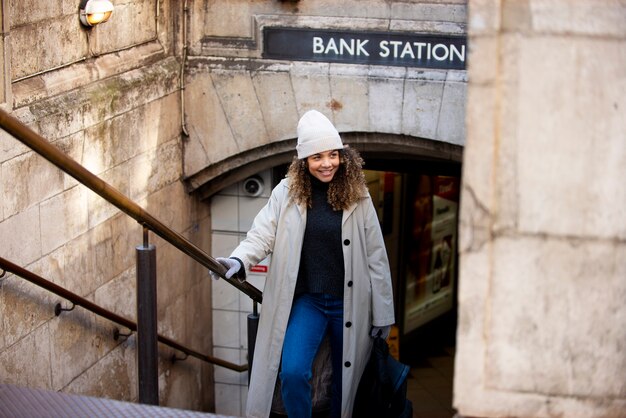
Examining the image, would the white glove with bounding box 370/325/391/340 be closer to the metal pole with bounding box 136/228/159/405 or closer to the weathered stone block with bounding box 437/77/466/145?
the metal pole with bounding box 136/228/159/405

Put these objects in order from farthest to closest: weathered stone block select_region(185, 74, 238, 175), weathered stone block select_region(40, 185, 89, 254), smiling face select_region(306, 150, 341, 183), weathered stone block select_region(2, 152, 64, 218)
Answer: weathered stone block select_region(185, 74, 238, 175) < weathered stone block select_region(40, 185, 89, 254) < weathered stone block select_region(2, 152, 64, 218) < smiling face select_region(306, 150, 341, 183)

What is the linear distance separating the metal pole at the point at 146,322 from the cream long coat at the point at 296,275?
1.92 ft

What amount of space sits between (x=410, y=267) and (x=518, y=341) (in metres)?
7.63

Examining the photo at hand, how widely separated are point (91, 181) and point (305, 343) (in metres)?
1.45

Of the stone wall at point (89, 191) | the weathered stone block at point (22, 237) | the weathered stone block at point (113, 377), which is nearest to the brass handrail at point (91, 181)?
the weathered stone block at point (22, 237)

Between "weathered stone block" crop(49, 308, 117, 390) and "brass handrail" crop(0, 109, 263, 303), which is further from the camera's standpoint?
Result: "weathered stone block" crop(49, 308, 117, 390)

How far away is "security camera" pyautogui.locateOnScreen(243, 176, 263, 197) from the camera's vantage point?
8.34 m

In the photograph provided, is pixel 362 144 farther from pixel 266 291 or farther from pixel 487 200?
pixel 487 200

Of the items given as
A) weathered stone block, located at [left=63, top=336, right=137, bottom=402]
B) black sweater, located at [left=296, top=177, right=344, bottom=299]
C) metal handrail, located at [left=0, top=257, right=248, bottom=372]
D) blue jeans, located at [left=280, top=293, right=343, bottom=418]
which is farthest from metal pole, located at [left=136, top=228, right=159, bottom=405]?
weathered stone block, located at [left=63, top=336, right=137, bottom=402]

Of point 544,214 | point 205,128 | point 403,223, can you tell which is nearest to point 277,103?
point 205,128

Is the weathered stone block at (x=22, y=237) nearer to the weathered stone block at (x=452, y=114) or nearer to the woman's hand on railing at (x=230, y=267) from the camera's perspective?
the woman's hand on railing at (x=230, y=267)

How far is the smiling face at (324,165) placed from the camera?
4.86 meters

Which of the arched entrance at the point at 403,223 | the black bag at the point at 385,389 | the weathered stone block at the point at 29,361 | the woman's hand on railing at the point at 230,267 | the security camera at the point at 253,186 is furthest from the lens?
the security camera at the point at 253,186

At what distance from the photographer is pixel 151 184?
7445 millimetres
